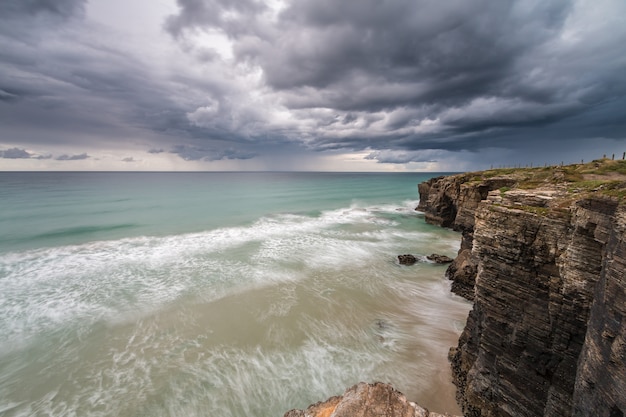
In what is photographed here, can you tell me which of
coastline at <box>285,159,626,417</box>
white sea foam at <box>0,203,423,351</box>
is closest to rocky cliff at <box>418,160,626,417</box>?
coastline at <box>285,159,626,417</box>

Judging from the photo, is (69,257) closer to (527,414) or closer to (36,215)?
(36,215)

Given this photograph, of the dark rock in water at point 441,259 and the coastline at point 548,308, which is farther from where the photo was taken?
the dark rock in water at point 441,259

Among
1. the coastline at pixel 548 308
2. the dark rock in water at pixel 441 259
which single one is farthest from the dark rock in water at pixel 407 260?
the coastline at pixel 548 308

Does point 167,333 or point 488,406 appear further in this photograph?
point 167,333

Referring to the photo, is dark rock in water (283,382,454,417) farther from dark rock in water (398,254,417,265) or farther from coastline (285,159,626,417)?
dark rock in water (398,254,417,265)

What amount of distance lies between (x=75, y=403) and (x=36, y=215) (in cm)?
5174

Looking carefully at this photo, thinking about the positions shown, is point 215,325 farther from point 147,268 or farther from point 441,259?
point 441,259

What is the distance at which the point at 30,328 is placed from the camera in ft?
48.8

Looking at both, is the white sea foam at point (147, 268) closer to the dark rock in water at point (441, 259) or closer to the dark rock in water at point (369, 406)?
the dark rock in water at point (441, 259)

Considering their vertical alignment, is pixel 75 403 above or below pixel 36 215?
below

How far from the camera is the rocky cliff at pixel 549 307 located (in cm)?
544

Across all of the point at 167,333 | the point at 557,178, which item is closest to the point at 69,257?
the point at 167,333

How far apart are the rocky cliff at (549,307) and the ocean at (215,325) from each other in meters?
2.45

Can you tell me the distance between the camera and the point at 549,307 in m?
7.65
